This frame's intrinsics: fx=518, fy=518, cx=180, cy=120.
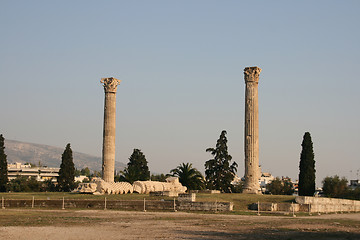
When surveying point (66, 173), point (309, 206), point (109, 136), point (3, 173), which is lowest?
point (309, 206)

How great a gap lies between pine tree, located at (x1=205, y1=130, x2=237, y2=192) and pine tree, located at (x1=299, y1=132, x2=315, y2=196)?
1238cm

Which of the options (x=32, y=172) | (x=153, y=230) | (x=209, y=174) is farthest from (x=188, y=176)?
(x=32, y=172)

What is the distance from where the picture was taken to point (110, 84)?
4522cm

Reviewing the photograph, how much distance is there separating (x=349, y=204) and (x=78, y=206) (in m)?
19.1

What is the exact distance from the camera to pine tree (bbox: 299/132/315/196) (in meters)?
44.0

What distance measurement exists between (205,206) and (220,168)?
2682 centimetres

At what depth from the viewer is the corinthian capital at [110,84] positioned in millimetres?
45219

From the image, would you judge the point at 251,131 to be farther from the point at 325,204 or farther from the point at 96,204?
the point at 96,204

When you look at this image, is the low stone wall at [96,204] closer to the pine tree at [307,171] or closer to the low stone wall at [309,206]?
the low stone wall at [309,206]

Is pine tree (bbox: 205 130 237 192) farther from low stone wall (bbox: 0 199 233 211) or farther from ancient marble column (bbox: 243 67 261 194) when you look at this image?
low stone wall (bbox: 0 199 233 211)

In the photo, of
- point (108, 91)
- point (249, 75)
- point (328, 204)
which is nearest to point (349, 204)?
point (328, 204)

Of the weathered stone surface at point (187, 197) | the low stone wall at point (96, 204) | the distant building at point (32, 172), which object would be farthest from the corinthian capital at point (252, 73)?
the distant building at point (32, 172)

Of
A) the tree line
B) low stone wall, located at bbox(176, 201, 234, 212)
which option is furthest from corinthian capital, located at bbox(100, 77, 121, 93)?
low stone wall, located at bbox(176, 201, 234, 212)

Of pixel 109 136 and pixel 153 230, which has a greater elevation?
pixel 109 136
